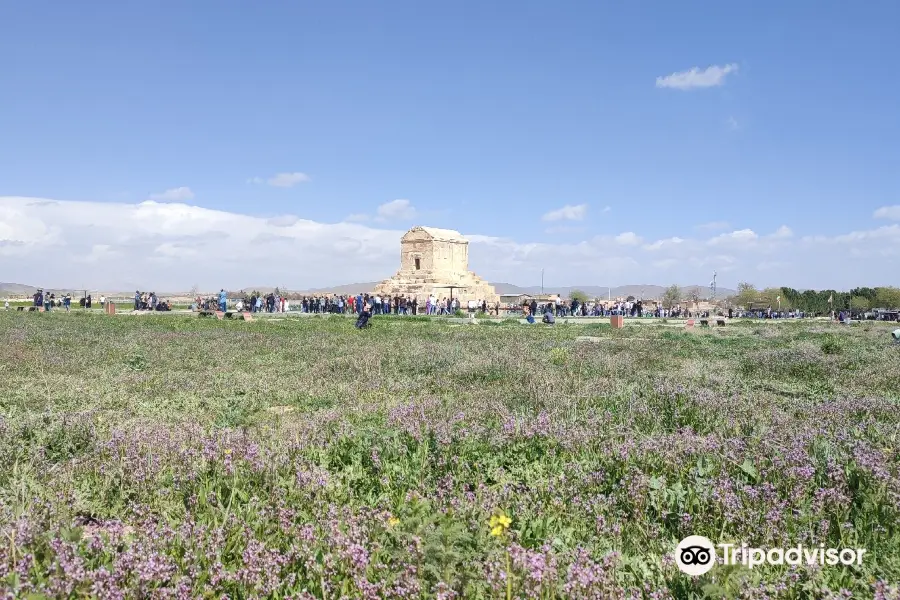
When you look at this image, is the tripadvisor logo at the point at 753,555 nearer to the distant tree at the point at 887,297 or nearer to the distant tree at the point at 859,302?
the distant tree at the point at 859,302

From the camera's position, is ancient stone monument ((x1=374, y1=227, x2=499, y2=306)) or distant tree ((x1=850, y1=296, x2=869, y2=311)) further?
distant tree ((x1=850, y1=296, x2=869, y2=311))

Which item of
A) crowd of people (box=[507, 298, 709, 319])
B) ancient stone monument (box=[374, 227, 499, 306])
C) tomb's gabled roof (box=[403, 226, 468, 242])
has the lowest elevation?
crowd of people (box=[507, 298, 709, 319])

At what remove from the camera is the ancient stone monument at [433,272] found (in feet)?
205

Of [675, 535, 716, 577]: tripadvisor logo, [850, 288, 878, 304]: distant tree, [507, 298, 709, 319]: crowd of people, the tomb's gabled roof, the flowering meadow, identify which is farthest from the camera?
[850, 288, 878, 304]: distant tree

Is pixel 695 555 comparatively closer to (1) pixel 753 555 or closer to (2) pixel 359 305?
(1) pixel 753 555

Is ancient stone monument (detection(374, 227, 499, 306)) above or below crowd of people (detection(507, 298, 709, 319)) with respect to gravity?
above

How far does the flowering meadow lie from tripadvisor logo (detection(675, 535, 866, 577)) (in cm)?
7

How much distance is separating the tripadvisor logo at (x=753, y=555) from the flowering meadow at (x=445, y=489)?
0.07 m

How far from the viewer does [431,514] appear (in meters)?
3.84

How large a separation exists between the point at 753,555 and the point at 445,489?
2025 millimetres

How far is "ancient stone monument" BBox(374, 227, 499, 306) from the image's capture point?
2459 inches

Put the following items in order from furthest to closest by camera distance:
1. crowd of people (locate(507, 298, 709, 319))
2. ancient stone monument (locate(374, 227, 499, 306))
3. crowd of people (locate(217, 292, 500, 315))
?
ancient stone monument (locate(374, 227, 499, 306))
crowd of people (locate(507, 298, 709, 319))
crowd of people (locate(217, 292, 500, 315))

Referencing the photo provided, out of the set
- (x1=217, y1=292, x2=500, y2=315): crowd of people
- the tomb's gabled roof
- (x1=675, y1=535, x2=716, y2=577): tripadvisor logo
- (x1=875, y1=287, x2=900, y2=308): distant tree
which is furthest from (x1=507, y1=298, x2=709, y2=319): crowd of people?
(x1=675, y1=535, x2=716, y2=577): tripadvisor logo

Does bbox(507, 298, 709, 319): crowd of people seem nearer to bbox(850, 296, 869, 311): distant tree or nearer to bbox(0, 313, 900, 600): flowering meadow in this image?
bbox(850, 296, 869, 311): distant tree
